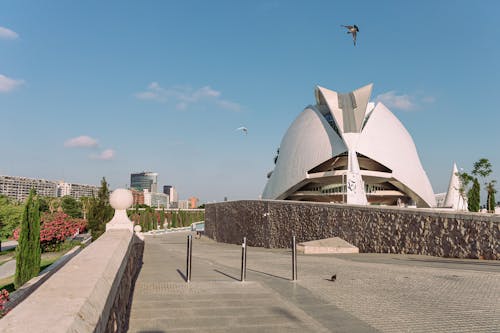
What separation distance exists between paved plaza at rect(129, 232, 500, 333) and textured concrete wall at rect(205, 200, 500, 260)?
3.71 metres

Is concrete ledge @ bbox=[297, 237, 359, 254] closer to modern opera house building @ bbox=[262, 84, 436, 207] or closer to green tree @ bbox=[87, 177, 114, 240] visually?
green tree @ bbox=[87, 177, 114, 240]

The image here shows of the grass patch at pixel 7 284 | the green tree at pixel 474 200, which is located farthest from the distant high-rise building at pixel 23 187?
the green tree at pixel 474 200

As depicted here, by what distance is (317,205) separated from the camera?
2059 centimetres

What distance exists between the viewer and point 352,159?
4091 centimetres

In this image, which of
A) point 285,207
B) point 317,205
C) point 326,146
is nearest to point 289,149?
point 326,146

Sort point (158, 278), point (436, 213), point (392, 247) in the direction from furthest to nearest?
1. point (392, 247)
2. point (436, 213)
3. point (158, 278)

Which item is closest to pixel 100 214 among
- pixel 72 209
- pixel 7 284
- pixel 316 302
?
pixel 7 284

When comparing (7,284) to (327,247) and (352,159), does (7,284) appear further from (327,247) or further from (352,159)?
(352,159)

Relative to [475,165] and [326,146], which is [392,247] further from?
[326,146]

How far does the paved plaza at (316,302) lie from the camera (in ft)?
14.8

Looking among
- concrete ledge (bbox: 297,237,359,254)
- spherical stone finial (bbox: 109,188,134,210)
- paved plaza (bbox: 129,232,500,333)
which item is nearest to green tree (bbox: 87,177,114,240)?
concrete ledge (bbox: 297,237,359,254)

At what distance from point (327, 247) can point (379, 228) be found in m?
2.32

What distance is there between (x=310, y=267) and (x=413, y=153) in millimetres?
43710

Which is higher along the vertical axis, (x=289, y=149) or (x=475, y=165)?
(x=289, y=149)
